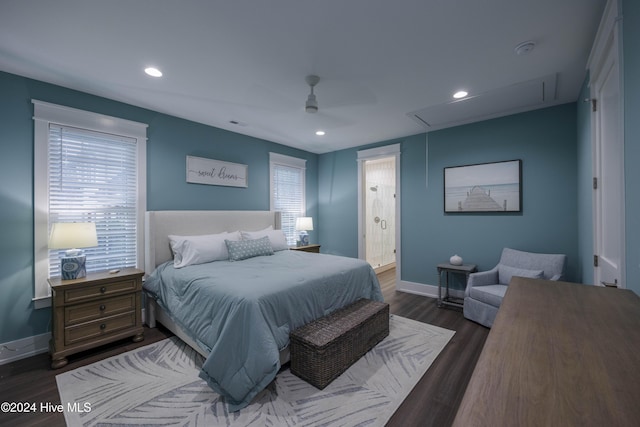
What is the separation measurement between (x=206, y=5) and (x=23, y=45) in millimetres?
1638

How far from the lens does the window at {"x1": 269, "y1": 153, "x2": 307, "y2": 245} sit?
487 centimetres

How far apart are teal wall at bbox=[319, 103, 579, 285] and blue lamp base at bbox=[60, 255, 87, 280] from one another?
3.89 meters

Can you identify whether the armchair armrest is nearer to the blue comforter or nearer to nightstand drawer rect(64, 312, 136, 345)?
the blue comforter

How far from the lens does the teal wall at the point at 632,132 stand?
1311 millimetres

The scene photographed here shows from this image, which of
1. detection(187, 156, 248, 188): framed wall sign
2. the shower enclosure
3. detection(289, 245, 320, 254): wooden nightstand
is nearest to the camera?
detection(187, 156, 248, 188): framed wall sign

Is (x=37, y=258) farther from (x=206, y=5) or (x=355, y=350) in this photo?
(x=355, y=350)

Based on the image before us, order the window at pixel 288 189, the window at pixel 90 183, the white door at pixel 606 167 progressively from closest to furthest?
the white door at pixel 606 167 → the window at pixel 90 183 → the window at pixel 288 189

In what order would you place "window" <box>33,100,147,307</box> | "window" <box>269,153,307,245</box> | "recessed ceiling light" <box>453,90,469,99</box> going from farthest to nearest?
1. "window" <box>269,153,307,245</box>
2. "recessed ceiling light" <box>453,90,469,99</box>
3. "window" <box>33,100,147,307</box>

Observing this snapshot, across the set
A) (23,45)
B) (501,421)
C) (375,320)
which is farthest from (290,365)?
(23,45)

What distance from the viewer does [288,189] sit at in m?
5.16

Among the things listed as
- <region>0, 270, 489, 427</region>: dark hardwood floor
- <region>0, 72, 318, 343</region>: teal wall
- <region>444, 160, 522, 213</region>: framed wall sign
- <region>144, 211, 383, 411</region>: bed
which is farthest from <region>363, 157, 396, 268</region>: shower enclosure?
<region>0, 72, 318, 343</region>: teal wall

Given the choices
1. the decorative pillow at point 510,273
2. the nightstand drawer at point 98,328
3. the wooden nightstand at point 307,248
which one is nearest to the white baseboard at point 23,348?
the nightstand drawer at point 98,328

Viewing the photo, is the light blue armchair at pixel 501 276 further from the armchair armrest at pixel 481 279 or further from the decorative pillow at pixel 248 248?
the decorative pillow at pixel 248 248

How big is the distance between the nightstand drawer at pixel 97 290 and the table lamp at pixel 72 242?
7.1 inches
